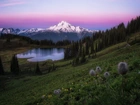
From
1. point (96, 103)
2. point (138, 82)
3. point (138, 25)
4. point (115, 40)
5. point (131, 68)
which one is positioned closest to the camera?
point (96, 103)

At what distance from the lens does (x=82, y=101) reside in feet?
30.6

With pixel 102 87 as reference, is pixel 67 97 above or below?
below

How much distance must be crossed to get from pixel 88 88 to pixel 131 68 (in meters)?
3.64

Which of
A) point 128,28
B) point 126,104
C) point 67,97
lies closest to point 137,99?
point 126,104

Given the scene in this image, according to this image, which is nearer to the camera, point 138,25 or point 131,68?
point 131,68

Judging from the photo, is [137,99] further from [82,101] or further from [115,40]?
[115,40]

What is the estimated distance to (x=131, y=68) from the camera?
13.0 metres

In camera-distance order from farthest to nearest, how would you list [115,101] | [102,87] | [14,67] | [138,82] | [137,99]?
[14,67]
[102,87]
[138,82]
[137,99]
[115,101]

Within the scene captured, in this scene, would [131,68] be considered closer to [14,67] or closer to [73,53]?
[14,67]

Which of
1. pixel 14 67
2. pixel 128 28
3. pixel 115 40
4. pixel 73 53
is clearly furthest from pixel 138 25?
pixel 14 67

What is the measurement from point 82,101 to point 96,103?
2030 mm

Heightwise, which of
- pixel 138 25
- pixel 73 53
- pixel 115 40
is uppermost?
pixel 138 25

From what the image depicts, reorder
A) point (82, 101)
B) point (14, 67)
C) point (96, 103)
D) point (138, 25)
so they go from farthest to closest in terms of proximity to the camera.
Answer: point (138, 25), point (14, 67), point (82, 101), point (96, 103)

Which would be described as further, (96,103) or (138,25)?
(138,25)
